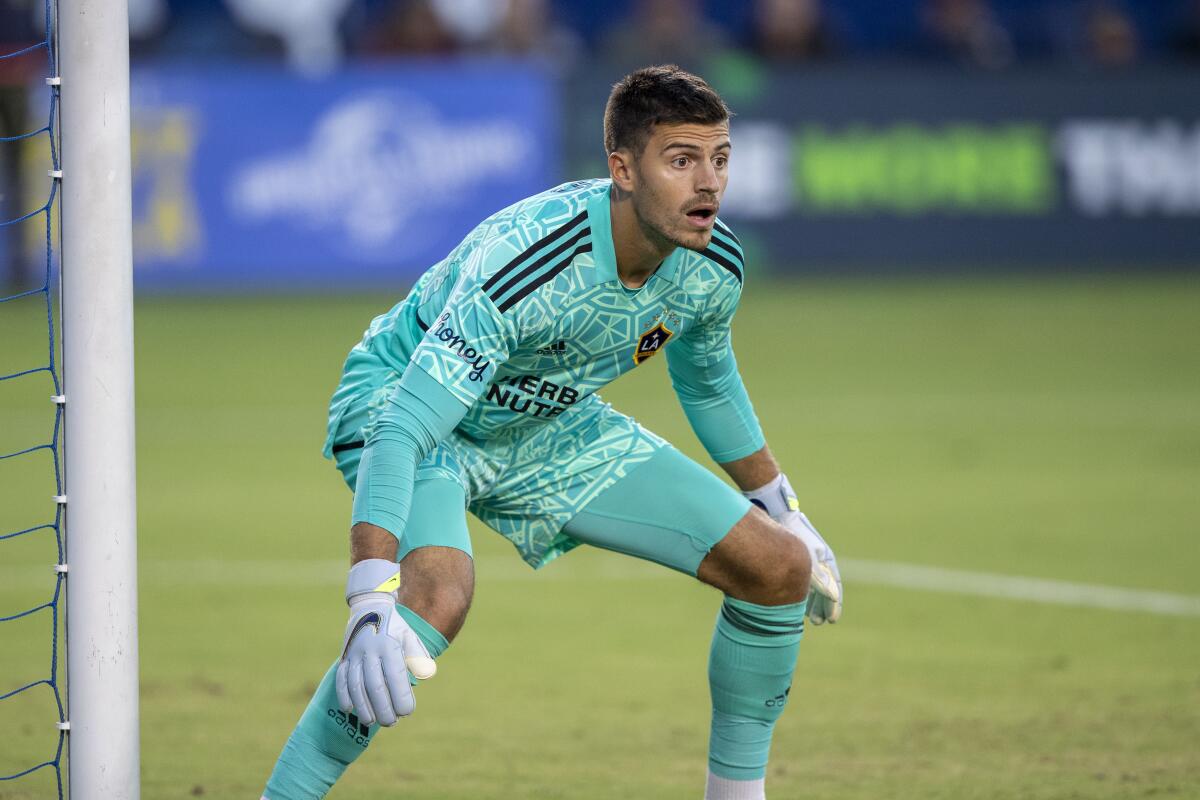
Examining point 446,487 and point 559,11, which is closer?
point 446,487

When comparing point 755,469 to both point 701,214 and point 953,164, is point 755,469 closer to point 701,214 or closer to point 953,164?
point 701,214

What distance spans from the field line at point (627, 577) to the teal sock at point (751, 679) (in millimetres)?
2905

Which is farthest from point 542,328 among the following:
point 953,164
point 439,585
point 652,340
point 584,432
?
point 953,164

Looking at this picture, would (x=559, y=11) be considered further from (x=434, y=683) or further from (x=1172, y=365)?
(x=434, y=683)

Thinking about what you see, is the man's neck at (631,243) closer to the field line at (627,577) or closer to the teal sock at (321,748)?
the teal sock at (321,748)

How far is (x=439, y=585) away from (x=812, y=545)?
115 cm

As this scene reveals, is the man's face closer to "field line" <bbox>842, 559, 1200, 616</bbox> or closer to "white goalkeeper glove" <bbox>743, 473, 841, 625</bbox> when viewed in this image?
"white goalkeeper glove" <bbox>743, 473, 841, 625</bbox>

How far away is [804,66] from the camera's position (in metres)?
17.6

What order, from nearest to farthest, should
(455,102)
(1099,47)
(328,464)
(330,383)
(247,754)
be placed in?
(247,754)
(328,464)
(330,383)
(455,102)
(1099,47)

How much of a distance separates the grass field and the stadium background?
0.03m

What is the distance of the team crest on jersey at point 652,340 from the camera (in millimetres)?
4613

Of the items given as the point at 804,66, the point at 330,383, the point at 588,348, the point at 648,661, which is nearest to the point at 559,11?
the point at 804,66

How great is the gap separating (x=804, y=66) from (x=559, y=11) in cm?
600

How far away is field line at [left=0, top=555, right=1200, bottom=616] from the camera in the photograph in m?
7.38
